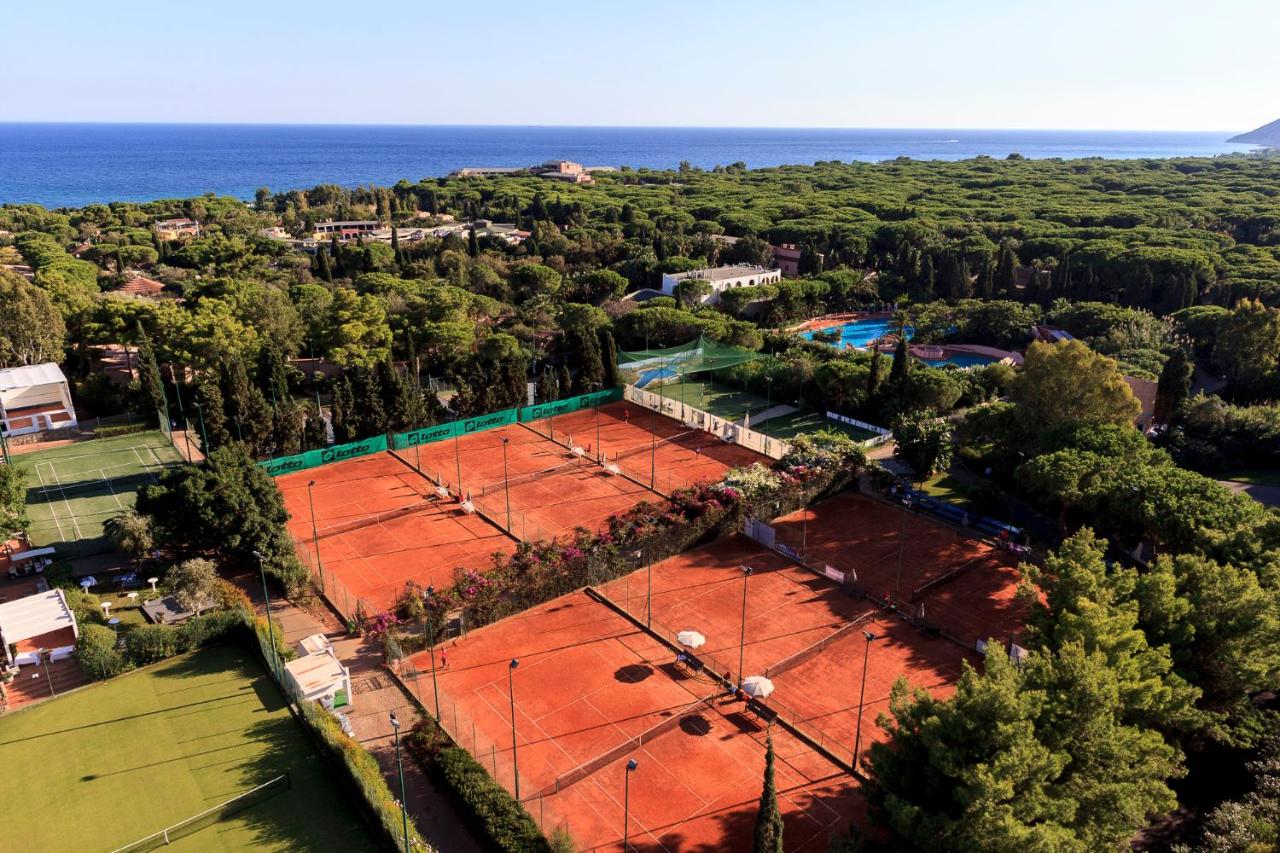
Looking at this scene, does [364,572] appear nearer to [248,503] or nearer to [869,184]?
[248,503]

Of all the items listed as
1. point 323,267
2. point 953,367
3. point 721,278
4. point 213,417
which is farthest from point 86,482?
point 721,278

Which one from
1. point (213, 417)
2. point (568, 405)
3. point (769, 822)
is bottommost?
point (568, 405)

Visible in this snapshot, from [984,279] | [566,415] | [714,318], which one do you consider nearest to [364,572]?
[566,415]

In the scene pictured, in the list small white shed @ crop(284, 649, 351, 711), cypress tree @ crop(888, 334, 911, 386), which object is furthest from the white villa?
small white shed @ crop(284, 649, 351, 711)

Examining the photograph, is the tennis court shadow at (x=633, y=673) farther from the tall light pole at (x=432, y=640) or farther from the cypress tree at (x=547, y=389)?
the cypress tree at (x=547, y=389)

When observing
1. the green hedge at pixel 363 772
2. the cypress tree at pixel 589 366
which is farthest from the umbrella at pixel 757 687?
the cypress tree at pixel 589 366

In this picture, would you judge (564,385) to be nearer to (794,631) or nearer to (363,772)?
(794,631)

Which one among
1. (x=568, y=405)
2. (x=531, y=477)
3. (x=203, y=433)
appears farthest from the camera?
(x=568, y=405)
